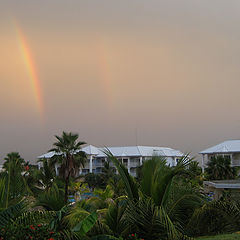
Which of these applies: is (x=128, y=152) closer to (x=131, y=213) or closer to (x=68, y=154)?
(x=68, y=154)

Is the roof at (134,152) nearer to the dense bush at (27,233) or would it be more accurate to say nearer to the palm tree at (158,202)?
the palm tree at (158,202)

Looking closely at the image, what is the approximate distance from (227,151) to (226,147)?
2107 millimetres

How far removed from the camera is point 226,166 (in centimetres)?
4066

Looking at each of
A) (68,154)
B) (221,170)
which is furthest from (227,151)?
(68,154)

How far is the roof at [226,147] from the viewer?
54081 mm

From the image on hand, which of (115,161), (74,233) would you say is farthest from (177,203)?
(74,233)

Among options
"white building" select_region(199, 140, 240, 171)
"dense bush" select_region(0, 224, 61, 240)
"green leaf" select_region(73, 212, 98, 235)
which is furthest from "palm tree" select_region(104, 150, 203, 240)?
"white building" select_region(199, 140, 240, 171)

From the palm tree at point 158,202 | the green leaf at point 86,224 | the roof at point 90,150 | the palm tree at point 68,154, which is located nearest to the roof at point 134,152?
the roof at point 90,150

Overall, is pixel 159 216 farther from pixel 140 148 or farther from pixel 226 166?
pixel 140 148

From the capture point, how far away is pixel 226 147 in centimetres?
5553

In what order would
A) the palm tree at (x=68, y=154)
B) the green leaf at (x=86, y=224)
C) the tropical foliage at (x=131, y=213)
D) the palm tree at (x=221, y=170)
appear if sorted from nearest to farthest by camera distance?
1. the green leaf at (x=86, y=224)
2. the tropical foliage at (x=131, y=213)
3. the palm tree at (x=68, y=154)
4. the palm tree at (x=221, y=170)

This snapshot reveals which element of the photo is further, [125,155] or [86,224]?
[125,155]

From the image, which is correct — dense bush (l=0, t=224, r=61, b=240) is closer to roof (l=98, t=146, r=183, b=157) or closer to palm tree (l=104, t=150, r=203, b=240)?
palm tree (l=104, t=150, r=203, b=240)

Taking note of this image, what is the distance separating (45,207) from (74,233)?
3014 mm
